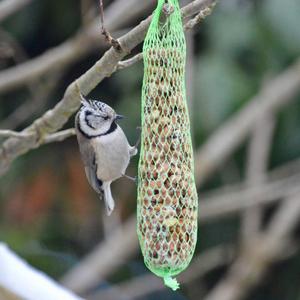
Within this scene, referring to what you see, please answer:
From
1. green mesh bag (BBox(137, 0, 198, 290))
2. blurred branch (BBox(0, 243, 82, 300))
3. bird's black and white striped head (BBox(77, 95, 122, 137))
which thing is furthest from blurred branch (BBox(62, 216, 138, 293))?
green mesh bag (BBox(137, 0, 198, 290))

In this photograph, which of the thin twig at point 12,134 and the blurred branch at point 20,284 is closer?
the thin twig at point 12,134

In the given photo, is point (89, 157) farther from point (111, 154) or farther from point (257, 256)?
point (257, 256)

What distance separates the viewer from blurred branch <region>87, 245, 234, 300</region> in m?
5.18

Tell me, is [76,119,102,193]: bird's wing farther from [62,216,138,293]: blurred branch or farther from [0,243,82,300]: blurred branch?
[62,216,138,293]: blurred branch

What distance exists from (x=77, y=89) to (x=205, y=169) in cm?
234

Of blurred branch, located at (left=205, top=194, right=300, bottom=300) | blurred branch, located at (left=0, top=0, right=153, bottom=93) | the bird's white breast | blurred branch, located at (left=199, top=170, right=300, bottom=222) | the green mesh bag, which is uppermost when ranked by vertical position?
blurred branch, located at (left=0, top=0, right=153, bottom=93)

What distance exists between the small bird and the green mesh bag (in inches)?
5.3

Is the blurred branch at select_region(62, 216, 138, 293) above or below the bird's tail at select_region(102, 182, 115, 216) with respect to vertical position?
above

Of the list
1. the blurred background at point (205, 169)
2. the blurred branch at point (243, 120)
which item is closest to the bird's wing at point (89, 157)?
the blurred background at point (205, 169)

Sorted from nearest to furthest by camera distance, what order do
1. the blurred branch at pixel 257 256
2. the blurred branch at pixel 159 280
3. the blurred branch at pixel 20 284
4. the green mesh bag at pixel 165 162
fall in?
the green mesh bag at pixel 165 162, the blurred branch at pixel 20 284, the blurred branch at pixel 257 256, the blurred branch at pixel 159 280

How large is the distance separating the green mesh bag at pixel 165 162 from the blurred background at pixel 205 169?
183cm

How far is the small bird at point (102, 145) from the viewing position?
256cm

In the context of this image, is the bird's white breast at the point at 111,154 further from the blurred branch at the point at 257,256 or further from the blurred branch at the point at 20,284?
the blurred branch at the point at 257,256

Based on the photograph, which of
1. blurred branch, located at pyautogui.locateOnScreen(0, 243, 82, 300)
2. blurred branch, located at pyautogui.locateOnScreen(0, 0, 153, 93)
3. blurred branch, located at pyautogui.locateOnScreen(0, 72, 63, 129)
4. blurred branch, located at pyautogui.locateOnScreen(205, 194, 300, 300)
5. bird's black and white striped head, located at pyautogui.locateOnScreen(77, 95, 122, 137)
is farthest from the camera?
blurred branch, located at pyautogui.locateOnScreen(205, 194, 300, 300)
